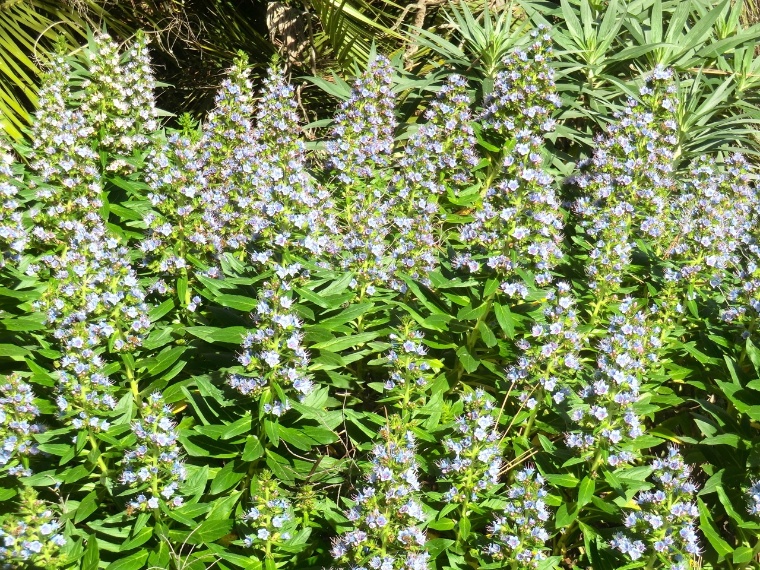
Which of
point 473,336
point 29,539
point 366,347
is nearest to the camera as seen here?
point 29,539

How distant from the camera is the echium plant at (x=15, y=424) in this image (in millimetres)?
2688

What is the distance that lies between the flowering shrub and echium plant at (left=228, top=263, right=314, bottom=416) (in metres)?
0.01

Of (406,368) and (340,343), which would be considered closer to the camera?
(406,368)

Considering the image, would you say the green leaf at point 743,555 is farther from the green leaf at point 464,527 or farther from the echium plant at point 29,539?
the echium plant at point 29,539

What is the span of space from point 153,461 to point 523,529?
4.11 feet

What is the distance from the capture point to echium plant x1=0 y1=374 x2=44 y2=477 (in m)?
2.69

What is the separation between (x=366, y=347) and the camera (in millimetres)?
3580

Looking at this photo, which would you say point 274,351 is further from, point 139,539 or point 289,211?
point 139,539

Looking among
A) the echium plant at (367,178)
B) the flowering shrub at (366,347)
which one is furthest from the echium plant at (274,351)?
the echium plant at (367,178)

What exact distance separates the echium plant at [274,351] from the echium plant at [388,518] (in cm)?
46

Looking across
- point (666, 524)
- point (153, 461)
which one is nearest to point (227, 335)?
point (153, 461)

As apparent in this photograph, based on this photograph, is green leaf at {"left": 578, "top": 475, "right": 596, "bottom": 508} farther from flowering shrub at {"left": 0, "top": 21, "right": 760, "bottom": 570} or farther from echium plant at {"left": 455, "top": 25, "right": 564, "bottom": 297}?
echium plant at {"left": 455, "top": 25, "right": 564, "bottom": 297}

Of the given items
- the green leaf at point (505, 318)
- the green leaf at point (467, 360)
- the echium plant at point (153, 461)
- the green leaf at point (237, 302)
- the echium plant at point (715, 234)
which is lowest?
the echium plant at point (715, 234)

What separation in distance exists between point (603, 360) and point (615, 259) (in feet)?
2.29
